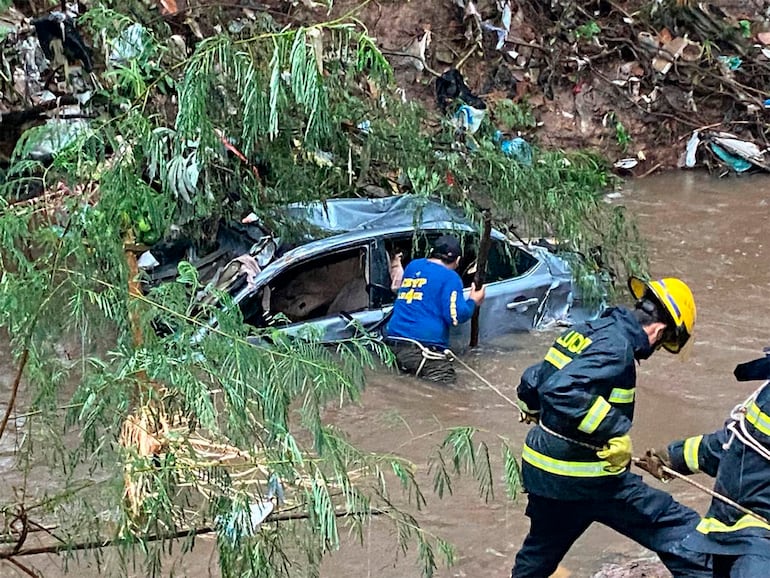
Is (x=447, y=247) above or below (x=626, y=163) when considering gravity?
above

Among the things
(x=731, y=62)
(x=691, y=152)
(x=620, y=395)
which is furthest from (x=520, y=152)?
(x=731, y=62)

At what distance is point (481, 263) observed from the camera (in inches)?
269

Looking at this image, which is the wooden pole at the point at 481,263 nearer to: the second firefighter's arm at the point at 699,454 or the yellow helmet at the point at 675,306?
the yellow helmet at the point at 675,306

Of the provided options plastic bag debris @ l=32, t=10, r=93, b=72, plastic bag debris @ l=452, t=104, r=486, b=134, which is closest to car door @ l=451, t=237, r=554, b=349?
plastic bag debris @ l=452, t=104, r=486, b=134

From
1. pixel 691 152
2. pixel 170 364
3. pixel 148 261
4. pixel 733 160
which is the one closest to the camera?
pixel 170 364

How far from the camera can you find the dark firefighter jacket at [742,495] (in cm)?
320

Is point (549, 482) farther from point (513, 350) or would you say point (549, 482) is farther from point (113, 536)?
point (513, 350)

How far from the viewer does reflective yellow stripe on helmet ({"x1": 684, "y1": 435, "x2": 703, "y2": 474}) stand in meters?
3.70

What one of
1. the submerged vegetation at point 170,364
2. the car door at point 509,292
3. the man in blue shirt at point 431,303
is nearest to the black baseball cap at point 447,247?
the man in blue shirt at point 431,303

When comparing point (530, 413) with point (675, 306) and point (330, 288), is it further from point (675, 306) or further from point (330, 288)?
point (330, 288)

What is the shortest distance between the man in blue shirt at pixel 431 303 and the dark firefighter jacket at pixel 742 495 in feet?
10.8

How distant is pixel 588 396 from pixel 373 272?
11.5 feet

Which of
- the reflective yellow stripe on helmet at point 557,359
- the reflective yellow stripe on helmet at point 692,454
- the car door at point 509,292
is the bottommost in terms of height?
the car door at point 509,292

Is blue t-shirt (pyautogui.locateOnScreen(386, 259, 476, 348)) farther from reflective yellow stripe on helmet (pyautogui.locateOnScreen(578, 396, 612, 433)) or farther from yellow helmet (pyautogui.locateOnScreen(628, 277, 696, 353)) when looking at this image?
reflective yellow stripe on helmet (pyautogui.locateOnScreen(578, 396, 612, 433))
